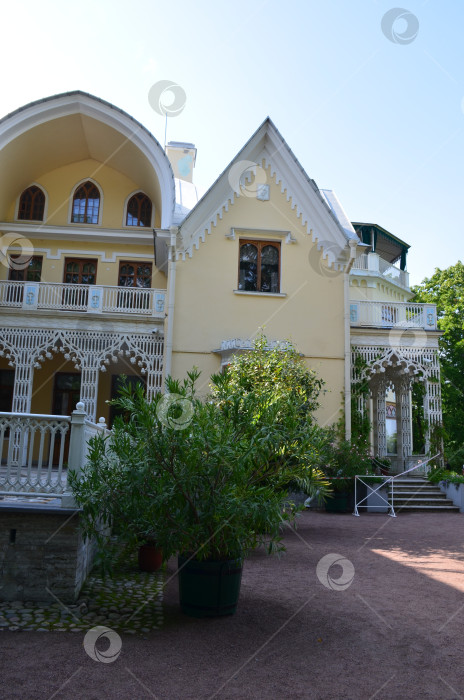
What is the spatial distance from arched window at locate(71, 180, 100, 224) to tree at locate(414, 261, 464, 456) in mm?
16869

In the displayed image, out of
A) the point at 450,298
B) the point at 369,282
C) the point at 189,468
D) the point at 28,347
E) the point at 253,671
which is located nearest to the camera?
the point at 253,671

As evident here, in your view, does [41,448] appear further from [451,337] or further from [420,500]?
[451,337]

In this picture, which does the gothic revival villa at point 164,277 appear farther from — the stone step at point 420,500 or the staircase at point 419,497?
the stone step at point 420,500

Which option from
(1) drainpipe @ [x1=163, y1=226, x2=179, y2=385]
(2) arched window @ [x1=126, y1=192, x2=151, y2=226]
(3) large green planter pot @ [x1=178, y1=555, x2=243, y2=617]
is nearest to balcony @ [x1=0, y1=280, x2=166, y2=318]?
(1) drainpipe @ [x1=163, y1=226, x2=179, y2=385]

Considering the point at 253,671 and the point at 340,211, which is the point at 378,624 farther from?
the point at 340,211

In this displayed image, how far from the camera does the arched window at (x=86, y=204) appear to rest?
1897cm

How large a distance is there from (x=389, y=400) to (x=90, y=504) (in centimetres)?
2872

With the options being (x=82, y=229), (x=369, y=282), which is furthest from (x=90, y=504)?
(x=369, y=282)

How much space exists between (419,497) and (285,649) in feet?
38.8

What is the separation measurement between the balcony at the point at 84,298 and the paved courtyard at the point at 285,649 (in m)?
10.3

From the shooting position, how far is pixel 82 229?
1836 centimetres

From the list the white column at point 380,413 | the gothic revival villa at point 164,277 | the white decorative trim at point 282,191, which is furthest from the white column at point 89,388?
Answer: the white column at point 380,413

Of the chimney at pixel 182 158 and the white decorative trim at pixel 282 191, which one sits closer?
the white decorative trim at pixel 282 191

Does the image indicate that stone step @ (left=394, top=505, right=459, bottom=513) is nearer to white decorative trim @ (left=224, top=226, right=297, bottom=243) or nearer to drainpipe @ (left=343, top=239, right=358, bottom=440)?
drainpipe @ (left=343, top=239, right=358, bottom=440)
